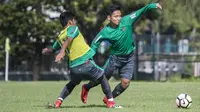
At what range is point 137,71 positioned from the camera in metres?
32.8

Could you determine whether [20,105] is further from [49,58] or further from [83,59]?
[49,58]

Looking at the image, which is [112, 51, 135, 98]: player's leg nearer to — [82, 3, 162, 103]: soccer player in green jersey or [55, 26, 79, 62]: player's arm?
[82, 3, 162, 103]: soccer player in green jersey

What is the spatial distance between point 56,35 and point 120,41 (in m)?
21.6

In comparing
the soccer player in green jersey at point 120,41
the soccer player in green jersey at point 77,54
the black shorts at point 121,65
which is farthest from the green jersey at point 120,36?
the soccer player in green jersey at point 77,54

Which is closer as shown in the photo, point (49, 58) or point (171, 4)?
point (171, 4)

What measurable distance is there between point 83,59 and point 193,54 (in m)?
21.2

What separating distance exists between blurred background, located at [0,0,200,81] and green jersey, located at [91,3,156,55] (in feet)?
60.2

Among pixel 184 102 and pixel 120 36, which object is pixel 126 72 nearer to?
pixel 120 36

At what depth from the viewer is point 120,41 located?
38.7 feet

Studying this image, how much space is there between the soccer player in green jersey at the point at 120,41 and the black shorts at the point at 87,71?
23.4 inches

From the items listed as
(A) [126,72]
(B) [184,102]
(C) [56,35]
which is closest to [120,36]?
(A) [126,72]

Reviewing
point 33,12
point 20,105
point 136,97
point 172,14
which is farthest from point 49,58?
point 20,105

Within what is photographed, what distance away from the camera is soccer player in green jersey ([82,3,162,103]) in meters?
11.6

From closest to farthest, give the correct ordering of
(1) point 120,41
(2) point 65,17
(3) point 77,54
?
(3) point 77,54 → (2) point 65,17 → (1) point 120,41
